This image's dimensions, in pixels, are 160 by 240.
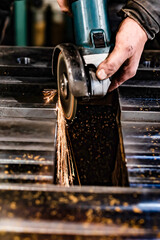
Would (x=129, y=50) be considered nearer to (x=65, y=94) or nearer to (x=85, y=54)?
(x=85, y=54)

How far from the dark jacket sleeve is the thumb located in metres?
0.17

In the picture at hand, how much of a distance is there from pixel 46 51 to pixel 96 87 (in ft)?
2.26

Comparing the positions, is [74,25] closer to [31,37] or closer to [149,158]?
[149,158]

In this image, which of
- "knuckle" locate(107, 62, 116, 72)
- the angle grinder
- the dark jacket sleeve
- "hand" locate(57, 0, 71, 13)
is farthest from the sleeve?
"knuckle" locate(107, 62, 116, 72)

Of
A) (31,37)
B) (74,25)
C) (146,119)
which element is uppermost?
(31,37)

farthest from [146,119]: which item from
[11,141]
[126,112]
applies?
[11,141]

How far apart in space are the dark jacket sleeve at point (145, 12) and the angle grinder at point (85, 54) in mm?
117

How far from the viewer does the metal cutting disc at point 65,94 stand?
42.1 inches

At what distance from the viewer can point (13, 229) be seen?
72 centimetres

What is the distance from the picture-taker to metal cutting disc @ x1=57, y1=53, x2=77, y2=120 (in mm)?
1069

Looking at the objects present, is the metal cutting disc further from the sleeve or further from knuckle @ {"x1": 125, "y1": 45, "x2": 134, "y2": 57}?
the sleeve

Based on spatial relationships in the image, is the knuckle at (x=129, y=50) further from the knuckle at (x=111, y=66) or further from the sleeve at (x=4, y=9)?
the sleeve at (x=4, y=9)

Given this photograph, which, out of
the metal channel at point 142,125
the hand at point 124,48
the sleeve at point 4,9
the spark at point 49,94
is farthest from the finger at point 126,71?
the sleeve at point 4,9

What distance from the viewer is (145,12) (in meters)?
1.07
